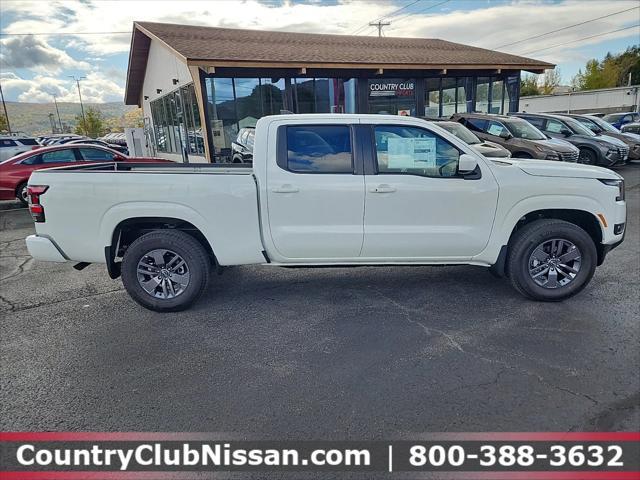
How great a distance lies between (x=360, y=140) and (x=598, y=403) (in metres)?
2.85

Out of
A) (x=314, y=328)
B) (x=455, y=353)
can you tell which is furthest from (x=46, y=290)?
(x=455, y=353)

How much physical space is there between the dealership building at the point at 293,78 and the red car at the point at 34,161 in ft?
12.5

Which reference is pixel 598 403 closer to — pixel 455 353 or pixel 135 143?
pixel 455 353

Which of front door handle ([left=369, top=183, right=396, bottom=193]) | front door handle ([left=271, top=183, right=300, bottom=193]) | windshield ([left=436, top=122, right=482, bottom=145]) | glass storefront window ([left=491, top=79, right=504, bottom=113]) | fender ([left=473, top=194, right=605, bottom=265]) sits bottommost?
fender ([left=473, top=194, right=605, bottom=265])

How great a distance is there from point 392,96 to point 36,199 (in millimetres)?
15359

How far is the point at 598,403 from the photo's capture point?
2633 millimetres

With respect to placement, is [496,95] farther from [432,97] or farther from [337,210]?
[337,210]

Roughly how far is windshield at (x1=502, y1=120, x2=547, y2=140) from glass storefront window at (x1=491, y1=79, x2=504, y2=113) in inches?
277

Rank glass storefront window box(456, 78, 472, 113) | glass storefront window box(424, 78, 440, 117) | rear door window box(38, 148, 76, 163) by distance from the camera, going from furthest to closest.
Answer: glass storefront window box(456, 78, 472, 113), glass storefront window box(424, 78, 440, 117), rear door window box(38, 148, 76, 163)

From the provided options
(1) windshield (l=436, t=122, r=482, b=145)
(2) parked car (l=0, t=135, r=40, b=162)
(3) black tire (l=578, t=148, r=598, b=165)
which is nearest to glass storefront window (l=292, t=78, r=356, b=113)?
(1) windshield (l=436, t=122, r=482, b=145)

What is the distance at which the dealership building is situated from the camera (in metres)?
13.8


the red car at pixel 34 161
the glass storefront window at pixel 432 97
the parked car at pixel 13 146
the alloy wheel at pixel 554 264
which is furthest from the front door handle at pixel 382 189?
the parked car at pixel 13 146

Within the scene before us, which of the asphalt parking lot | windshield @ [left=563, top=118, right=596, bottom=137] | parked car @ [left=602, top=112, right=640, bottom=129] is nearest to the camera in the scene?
the asphalt parking lot

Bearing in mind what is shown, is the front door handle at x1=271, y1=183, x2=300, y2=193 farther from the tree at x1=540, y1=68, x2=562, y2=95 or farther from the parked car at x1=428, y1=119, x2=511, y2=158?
the tree at x1=540, y1=68, x2=562, y2=95
